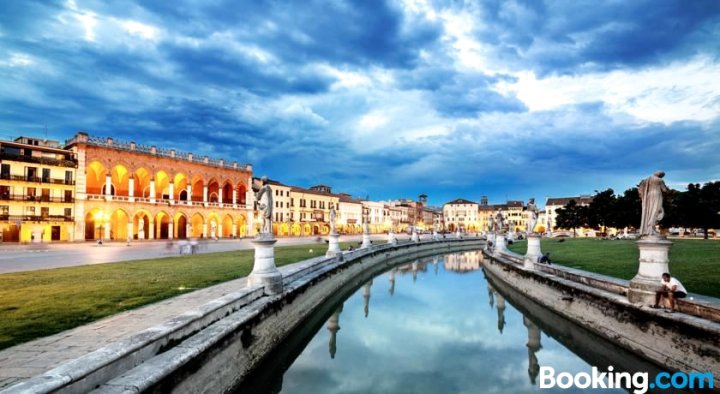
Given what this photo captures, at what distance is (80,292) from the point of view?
11.1m

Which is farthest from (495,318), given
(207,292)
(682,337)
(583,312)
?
(207,292)

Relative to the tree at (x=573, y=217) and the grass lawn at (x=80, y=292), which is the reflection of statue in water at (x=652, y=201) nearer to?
the grass lawn at (x=80, y=292)

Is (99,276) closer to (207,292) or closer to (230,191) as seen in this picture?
(207,292)

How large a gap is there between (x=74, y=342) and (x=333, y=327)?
30.6 feet

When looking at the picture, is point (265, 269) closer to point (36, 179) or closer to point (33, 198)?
point (33, 198)

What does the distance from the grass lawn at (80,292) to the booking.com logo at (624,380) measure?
10825 millimetres

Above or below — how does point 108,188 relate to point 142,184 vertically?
below

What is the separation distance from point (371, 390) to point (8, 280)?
13.5m

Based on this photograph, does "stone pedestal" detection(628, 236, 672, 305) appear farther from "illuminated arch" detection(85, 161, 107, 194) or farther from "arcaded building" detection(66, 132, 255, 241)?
"illuminated arch" detection(85, 161, 107, 194)

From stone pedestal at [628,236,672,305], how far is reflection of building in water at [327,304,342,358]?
856cm

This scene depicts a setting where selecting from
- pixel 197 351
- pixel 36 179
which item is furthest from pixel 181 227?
pixel 197 351

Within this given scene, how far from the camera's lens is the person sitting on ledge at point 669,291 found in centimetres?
885

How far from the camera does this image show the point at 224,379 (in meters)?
7.32

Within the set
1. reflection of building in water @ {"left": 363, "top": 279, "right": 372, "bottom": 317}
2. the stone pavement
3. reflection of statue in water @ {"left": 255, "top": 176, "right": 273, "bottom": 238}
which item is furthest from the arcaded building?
the stone pavement
